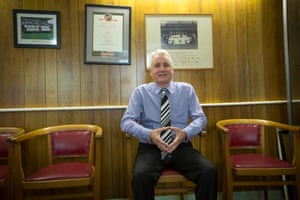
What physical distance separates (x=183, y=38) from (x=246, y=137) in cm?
111

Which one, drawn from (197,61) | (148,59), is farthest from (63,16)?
(197,61)

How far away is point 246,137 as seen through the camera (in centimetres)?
193

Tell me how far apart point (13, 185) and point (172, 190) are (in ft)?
3.63

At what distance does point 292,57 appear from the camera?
6.56ft

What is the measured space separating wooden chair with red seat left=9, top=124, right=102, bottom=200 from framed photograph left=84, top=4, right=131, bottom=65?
2.22 feet

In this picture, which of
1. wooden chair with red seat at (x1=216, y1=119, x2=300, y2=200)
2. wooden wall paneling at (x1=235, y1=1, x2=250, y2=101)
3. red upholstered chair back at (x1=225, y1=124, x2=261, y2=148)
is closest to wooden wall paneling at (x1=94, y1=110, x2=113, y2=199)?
wooden chair with red seat at (x1=216, y1=119, x2=300, y2=200)

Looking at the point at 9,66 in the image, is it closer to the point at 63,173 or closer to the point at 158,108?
the point at 63,173

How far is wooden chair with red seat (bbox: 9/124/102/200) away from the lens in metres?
1.42

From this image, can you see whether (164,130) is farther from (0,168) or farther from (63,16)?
(63,16)

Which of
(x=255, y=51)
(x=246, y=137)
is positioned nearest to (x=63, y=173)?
(x=246, y=137)

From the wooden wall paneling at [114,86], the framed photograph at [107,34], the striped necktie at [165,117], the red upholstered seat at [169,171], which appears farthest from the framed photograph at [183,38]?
the red upholstered seat at [169,171]

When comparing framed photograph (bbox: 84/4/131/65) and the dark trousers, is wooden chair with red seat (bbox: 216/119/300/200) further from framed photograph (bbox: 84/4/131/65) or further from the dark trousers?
framed photograph (bbox: 84/4/131/65)

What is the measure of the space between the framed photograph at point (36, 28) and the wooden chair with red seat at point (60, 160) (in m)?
0.82

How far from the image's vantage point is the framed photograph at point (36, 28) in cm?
196
